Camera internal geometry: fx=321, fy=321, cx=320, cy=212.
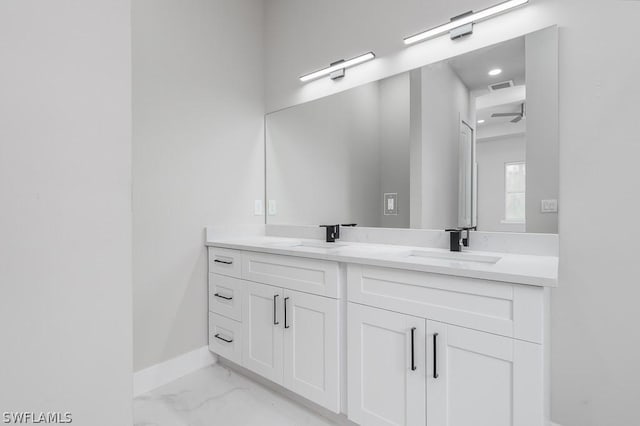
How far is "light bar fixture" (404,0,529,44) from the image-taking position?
5.24 feet

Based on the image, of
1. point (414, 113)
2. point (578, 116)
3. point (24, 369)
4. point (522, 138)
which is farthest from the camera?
point (414, 113)

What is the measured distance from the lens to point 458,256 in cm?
160

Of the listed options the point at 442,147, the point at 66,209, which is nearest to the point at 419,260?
the point at 442,147

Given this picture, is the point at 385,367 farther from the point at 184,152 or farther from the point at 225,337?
the point at 184,152

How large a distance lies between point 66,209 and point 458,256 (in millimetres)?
1553

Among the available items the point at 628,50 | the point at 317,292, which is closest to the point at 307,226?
the point at 317,292

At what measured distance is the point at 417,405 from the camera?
4.29ft

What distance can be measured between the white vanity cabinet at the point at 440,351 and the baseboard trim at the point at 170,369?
1254 mm

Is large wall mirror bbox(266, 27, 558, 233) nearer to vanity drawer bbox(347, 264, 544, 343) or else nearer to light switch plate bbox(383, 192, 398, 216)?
light switch plate bbox(383, 192, 398, 216)

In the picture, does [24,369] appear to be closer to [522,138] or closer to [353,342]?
[353,342]

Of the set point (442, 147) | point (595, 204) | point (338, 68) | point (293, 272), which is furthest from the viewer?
point (338, 68)

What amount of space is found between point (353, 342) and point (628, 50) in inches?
68.2

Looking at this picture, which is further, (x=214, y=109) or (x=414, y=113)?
(x=214, y=109)

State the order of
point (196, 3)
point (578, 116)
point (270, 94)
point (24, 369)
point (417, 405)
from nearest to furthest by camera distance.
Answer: point (24, 369)
point (417, 405)
point (578, 116)
point (196, 3)
point (270, 94)
